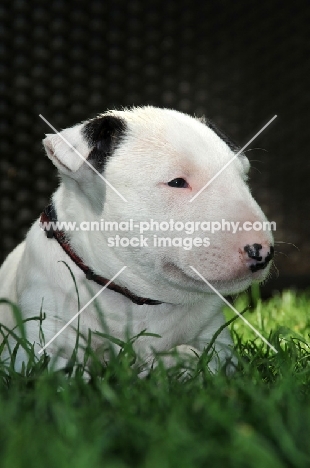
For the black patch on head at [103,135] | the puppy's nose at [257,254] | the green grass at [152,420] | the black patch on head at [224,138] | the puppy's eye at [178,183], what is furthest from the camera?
the black patch on head at [224,138]

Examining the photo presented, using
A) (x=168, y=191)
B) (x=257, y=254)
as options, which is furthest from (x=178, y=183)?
(x=257, y=254)

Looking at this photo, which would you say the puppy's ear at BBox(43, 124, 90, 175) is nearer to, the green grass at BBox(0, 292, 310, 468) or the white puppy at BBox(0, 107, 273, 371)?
the white puppy at BBox(0, 107, 273, 371)

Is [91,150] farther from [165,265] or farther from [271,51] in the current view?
[271,51]

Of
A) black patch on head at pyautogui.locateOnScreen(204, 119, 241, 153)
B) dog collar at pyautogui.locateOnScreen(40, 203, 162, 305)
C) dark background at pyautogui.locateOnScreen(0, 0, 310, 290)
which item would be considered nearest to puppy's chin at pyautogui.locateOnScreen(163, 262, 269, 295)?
dog collar at pyautogui.locateOnScreen(40, 203, 162, 305)

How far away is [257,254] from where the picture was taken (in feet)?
4.86

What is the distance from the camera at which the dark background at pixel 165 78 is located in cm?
371

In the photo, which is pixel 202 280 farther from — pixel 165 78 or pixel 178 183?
pixel 165 78

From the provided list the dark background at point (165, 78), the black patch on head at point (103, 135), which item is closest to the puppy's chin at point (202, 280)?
the black patch on head at point (103, 135)

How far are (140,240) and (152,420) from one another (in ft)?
2.16

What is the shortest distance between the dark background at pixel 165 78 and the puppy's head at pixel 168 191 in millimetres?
2032

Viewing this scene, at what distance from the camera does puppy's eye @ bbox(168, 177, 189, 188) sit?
162cm

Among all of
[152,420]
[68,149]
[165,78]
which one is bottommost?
[152,420]

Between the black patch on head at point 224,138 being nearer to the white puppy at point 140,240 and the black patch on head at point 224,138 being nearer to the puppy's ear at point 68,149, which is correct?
the white puppy at point 140,240

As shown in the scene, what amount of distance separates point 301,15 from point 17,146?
1.93 meters
